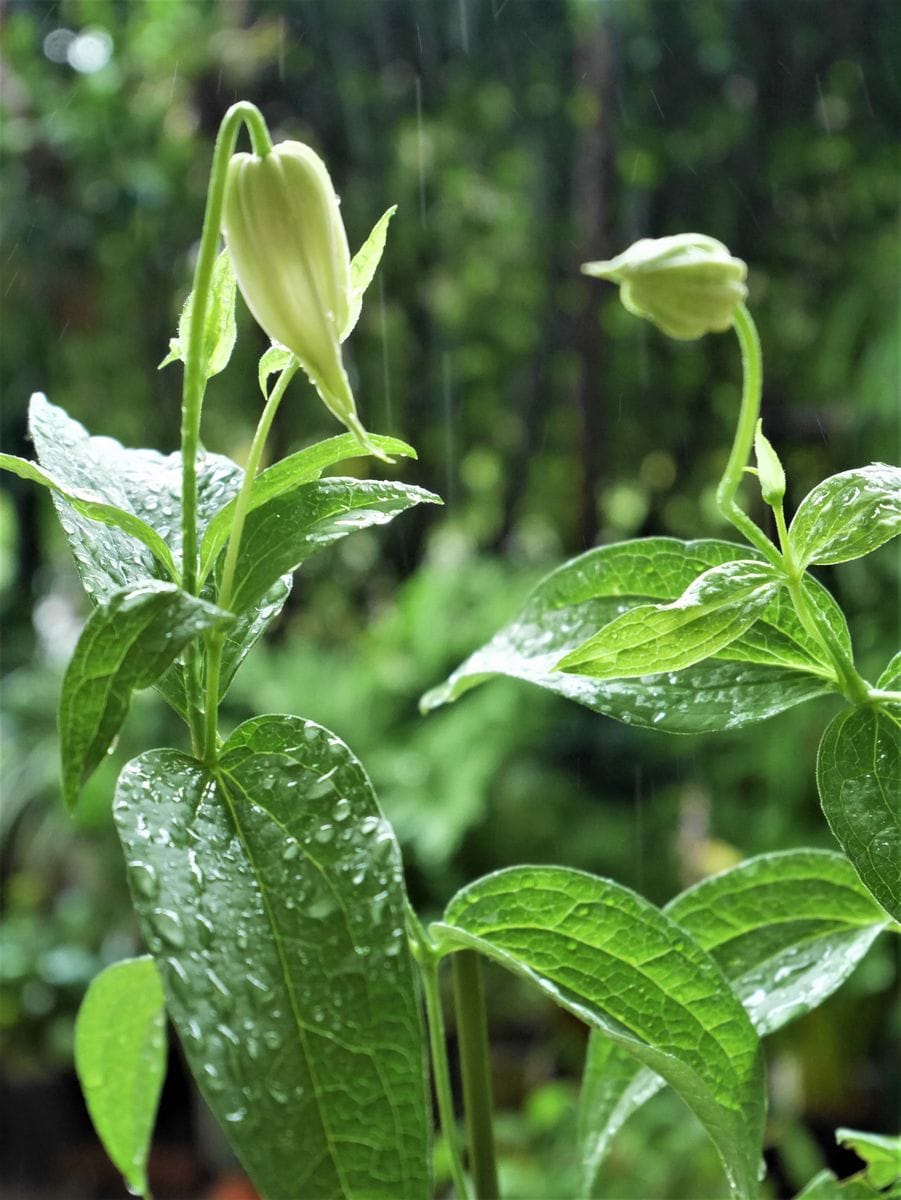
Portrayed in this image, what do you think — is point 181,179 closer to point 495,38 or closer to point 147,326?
point 147,326

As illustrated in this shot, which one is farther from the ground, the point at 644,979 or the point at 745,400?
the point at 745,400

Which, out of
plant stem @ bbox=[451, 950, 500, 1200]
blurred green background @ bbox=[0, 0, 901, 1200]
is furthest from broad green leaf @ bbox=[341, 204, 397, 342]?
blurred green background @ bbox=[0, 0, 901, 1200]

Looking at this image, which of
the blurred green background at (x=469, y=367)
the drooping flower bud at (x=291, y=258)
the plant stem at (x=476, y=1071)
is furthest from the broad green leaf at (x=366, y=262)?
the blurred green background at (x=469, y=367)

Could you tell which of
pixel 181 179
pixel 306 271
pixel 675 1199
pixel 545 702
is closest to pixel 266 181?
pixel 306 271

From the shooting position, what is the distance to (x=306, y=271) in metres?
0.20

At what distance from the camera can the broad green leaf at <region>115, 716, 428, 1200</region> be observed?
168mm

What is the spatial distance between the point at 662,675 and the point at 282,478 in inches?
3.1

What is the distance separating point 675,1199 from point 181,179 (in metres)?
1.26

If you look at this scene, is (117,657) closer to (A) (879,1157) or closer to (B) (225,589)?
(B) (225,589)

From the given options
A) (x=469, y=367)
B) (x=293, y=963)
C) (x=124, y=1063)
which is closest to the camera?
(x=293, y=963)

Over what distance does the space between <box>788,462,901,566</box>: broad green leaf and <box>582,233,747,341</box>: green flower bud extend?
0.05 meters

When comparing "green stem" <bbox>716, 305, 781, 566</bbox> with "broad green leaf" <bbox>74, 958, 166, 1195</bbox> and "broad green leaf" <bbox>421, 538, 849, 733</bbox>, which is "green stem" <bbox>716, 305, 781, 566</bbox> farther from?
"broad green leaf" <bbox>74, 958, 166, 1195</bbox>

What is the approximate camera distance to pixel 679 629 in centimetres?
21

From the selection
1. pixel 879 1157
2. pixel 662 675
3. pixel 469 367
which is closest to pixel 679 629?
pixel 662 675
